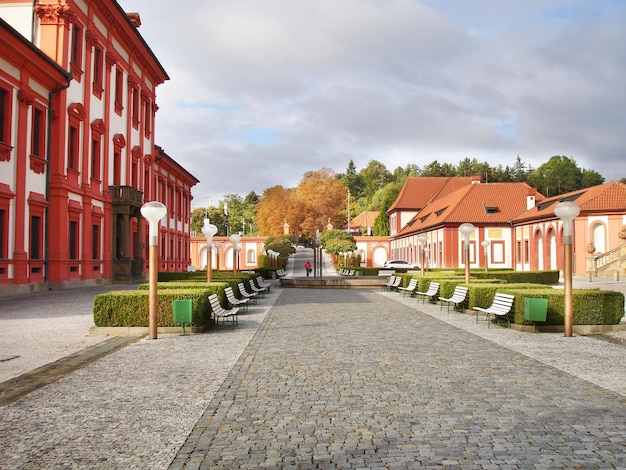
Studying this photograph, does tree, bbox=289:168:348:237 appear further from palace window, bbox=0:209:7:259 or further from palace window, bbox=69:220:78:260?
palace window, bbox=0:209:7:259

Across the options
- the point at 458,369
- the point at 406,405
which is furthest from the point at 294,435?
the point at 458,369

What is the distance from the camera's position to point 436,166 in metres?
127

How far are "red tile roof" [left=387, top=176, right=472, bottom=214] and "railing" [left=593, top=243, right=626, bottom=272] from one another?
43.4 m

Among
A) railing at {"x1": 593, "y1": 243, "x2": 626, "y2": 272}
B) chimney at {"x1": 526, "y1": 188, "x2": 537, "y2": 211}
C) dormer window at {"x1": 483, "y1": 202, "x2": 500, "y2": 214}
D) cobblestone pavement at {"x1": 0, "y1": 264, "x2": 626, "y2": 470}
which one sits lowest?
cobblestone pavement at {"x1": 0, "y1": 264, "x2": 626, "y2": 470}

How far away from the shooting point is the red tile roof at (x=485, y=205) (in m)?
59.8

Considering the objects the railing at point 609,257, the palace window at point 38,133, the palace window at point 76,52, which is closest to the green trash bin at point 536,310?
the palace window at point 38,133

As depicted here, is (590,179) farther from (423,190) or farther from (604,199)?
(604,199)

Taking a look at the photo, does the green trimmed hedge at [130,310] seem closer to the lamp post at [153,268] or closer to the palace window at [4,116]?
the lamp post at [153,268]

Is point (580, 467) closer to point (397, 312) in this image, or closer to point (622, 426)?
point (622, 426)

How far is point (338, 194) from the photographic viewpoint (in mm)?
103125

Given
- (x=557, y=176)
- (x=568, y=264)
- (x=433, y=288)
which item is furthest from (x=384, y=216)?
(x=568, y=264)

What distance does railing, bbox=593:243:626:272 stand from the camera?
3972 centimetres

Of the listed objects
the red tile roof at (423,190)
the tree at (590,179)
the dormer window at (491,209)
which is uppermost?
the tree at (590,179)

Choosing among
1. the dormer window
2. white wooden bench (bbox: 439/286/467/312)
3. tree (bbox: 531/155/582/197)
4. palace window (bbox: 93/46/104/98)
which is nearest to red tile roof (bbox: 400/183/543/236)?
the dormer window
